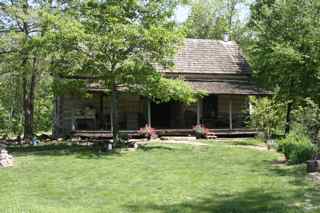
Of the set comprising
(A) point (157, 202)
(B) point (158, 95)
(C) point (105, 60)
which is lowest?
(A) point (157, 202)

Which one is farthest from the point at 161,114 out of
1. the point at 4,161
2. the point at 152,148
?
the point at 4,161

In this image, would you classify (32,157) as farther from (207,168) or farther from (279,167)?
(279,167)

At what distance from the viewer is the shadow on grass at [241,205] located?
8562mm

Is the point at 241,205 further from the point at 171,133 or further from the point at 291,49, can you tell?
the point at 171,133

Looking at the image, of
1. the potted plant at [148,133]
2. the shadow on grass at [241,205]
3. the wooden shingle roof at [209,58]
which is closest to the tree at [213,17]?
the wooden shingle roof at [209,58]

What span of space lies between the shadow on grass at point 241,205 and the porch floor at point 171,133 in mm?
15368

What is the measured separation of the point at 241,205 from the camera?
8.93 metres

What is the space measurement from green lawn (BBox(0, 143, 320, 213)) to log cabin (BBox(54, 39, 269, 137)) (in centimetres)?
948

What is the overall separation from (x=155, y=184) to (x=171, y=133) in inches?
593

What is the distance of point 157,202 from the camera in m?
9.29

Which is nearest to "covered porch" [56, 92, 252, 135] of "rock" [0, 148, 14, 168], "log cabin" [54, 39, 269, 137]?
"log cabin" [54, 39, 269, 137]

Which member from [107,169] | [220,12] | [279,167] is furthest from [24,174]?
[220,12]

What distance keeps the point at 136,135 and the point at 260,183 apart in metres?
14.5

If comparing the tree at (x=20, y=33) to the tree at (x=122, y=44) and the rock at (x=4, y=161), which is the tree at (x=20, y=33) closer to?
the tree at (x=122, y=44)
